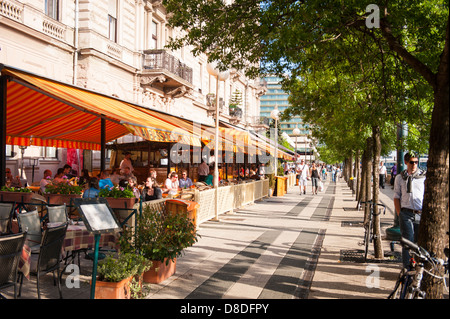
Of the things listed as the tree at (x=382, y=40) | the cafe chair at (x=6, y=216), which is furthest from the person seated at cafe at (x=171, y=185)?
the cafe chair at (x=6, y=216)

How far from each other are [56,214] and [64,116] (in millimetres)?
5417

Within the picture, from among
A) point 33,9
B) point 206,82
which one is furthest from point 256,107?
point 33,9

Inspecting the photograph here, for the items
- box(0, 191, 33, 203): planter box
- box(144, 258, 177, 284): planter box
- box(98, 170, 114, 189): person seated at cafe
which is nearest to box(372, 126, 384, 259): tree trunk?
box(144, 258, 177, 284): planter box

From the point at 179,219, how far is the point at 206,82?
2820 cm

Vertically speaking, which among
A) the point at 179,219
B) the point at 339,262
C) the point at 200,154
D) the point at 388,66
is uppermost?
the point at 388,66

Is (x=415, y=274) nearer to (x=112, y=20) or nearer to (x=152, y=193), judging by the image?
(x=152, y=193)

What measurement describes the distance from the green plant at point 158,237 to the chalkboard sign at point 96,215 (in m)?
0.96

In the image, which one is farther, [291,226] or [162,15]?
[162,15]

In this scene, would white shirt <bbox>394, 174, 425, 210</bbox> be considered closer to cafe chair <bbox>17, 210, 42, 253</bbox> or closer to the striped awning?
the striped awning

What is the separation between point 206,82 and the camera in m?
33.3

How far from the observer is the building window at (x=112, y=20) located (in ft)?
64.9
